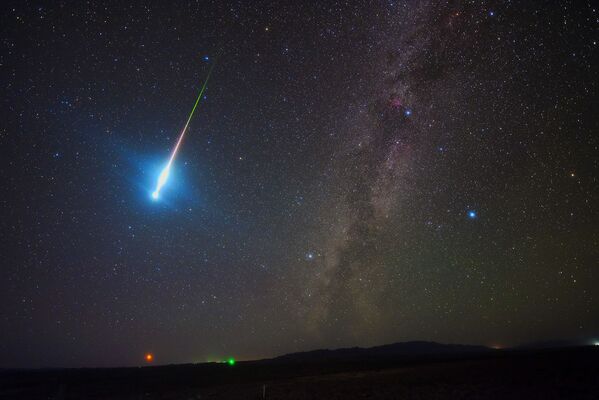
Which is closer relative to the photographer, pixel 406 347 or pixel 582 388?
pixel 582 388

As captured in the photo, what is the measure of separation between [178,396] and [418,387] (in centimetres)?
1209

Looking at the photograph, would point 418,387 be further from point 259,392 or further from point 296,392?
point 259,392

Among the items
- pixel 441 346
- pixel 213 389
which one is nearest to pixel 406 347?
pixel 441 346

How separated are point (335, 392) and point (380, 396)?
111 inches

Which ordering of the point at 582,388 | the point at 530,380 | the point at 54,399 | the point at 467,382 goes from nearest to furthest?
1. the point at 582,388
2. the point at 530,380
3. the point at 467,382
4. the point at 54,399

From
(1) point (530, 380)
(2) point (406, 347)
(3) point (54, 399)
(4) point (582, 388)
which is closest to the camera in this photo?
(4) point (582, 388)

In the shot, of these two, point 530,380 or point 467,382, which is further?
point 467,382

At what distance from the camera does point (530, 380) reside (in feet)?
51.7

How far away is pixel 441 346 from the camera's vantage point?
6663 inches

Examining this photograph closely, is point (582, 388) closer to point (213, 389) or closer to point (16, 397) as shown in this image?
point (213, 389)

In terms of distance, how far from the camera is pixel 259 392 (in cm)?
1903

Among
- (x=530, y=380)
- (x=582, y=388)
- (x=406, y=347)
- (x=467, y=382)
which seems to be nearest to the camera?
(x=582, y=388)

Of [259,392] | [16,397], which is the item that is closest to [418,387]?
[259,392]

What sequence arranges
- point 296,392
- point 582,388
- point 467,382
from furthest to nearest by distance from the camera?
point 296,392, point 467,382, point 582,388
